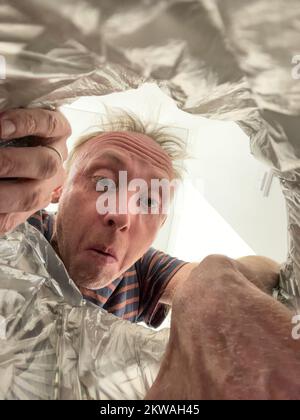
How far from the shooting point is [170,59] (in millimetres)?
302

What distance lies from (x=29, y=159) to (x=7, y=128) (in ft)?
0.13

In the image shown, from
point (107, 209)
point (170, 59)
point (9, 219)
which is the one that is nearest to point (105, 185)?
point (107, 209)

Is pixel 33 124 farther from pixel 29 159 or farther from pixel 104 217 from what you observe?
pixel 104 217

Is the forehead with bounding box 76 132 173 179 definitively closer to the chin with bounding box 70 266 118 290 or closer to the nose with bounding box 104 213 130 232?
the nose with bounding box 104 213 130 232

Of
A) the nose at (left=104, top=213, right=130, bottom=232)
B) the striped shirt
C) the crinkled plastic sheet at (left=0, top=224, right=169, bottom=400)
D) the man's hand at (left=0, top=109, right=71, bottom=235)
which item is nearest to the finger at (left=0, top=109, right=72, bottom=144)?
the man's hand at (left=0, top=109, right=71, bottom=235)

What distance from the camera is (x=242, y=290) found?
1.10ft

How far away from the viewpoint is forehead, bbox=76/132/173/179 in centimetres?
76

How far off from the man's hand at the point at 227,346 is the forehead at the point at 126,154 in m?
0.44

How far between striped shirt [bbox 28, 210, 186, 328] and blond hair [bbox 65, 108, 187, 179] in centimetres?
21

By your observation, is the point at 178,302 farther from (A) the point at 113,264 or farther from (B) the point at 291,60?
(A) the point at 113,264

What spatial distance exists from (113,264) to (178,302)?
1.26 ft

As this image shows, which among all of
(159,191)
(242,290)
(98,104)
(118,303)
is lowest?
(118,303)

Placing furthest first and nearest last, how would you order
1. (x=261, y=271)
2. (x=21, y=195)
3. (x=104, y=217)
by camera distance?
(x=104, y=217), (x=261, y=271), (x=21, y=195)
